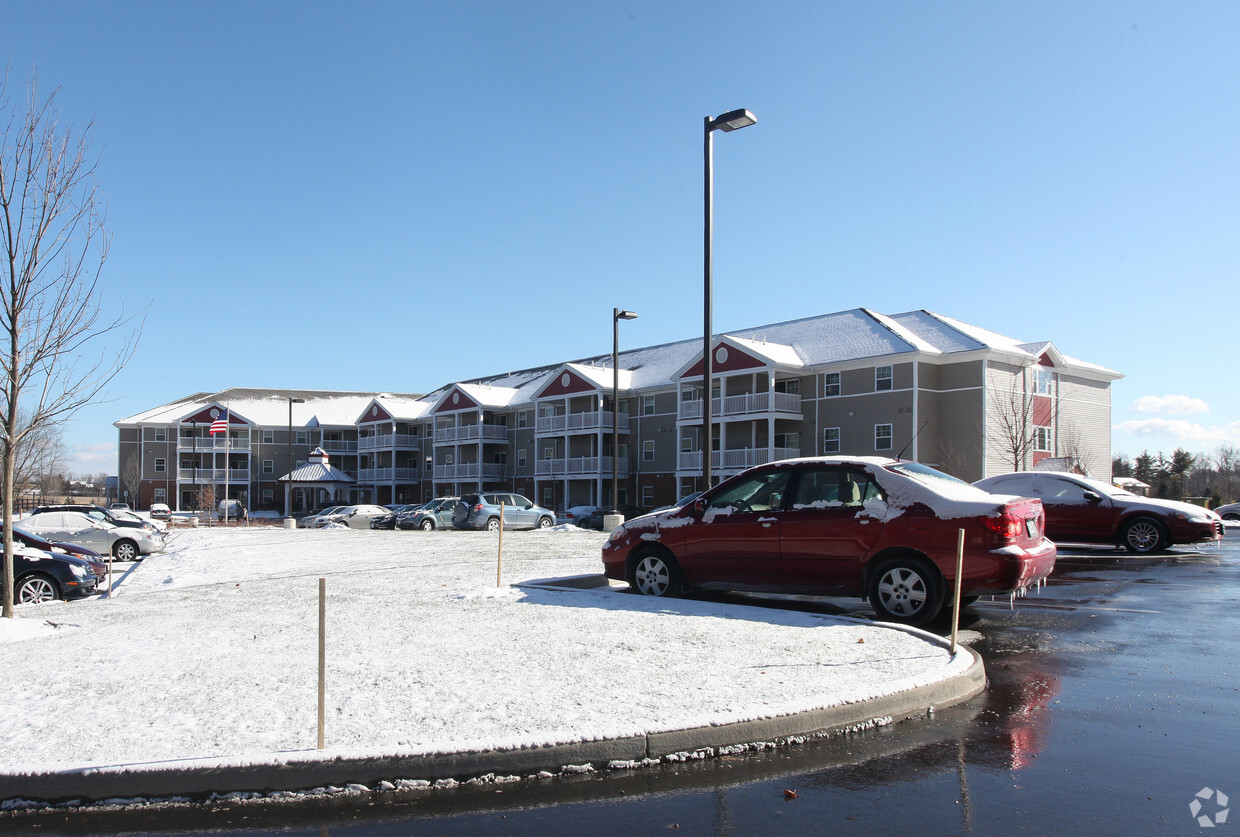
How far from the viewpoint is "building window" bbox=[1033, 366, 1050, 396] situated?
1560 inches

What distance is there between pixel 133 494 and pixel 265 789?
3025 inches

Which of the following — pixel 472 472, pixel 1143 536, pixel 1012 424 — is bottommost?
pixel 472 472

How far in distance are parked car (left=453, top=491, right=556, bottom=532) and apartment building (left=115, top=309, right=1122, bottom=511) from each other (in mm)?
4179

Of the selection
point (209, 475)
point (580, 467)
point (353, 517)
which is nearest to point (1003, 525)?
point (353, 517)

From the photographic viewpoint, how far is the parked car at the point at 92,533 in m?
22.6

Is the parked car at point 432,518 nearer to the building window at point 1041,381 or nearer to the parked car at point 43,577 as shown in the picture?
the parked car at point 43,577

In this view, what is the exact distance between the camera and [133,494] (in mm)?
71562

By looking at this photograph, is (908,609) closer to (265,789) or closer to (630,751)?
(630,751)

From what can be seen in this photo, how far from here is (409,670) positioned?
648cm

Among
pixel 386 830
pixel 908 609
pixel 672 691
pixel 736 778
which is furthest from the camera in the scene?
pixel 908 609

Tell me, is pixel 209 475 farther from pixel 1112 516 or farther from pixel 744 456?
pixel 1112 516

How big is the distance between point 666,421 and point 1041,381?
64.0ft

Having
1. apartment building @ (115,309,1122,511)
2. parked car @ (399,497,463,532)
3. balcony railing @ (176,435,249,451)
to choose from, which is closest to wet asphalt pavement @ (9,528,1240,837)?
apartment building @ (115,309,1122,511)

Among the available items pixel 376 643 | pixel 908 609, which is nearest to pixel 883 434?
pixel 908 609
